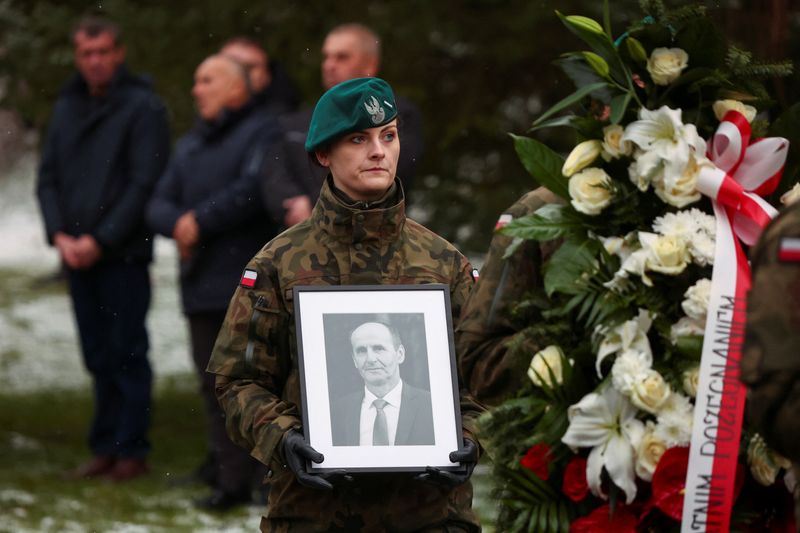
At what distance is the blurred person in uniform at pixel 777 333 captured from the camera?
2.87 meters

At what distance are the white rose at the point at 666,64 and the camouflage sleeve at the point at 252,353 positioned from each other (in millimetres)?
1264

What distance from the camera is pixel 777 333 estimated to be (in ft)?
9.49

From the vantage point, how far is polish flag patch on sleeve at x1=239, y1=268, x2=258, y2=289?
14.8 feet

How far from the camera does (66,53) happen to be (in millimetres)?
11562

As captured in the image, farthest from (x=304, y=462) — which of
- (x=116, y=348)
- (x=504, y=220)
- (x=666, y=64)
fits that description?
(x=116, y=348)

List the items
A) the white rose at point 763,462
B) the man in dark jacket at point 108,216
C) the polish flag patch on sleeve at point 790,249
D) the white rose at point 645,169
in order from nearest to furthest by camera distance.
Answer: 1. the polish flag patch on sleeve at point 790,249
2. the white rose at point 763,462
3. the white rose at point 645,169
4. the man in dark jacket at point 108,216

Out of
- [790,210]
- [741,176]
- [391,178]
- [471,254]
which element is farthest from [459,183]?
[790,210]

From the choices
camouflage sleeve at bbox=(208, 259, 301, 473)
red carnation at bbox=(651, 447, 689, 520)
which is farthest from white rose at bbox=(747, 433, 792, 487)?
camouflage sleeve at bbox=(208, 259, 301, 473)

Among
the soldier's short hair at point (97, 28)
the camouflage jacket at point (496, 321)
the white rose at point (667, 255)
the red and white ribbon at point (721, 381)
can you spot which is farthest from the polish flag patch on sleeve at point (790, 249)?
the soldier's short hair at point (97, 28)

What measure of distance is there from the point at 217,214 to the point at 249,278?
15.2ft

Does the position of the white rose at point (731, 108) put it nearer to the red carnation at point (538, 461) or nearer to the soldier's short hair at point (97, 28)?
the red carnation at point (538, 461)

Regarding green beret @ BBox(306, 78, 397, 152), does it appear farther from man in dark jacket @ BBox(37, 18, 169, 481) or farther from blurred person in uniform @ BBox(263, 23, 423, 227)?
man in dark jacket @ BBox(37, 18, 169, 481)

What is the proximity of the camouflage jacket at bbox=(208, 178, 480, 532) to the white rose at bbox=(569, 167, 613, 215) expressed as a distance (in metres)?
0.78

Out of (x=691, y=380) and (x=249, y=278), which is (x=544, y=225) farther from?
(x=249, y=278)
